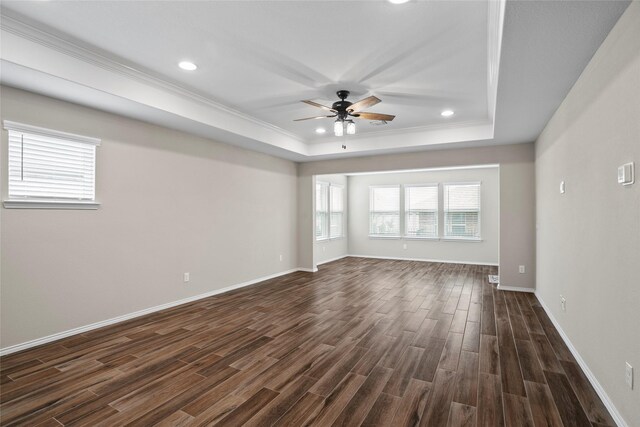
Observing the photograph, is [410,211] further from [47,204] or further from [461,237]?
[47,204]

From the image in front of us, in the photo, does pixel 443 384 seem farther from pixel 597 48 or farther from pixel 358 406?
pixel 597 48

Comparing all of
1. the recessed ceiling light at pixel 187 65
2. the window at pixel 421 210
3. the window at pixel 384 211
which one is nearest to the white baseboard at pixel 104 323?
the recessed ceiling light at pixel 187 65

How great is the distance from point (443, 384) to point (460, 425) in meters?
0.49

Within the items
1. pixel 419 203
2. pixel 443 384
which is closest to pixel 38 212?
pixel 443 384

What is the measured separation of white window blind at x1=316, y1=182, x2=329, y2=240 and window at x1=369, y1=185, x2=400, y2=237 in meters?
1.56

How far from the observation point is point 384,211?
932 centimetres

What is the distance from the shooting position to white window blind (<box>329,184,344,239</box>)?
29.3ft

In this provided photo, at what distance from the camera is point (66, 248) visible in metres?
3.39

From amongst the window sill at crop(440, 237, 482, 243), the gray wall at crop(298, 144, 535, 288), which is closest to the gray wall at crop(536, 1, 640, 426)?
the gray wall at crop(298, 144, 535, 288)

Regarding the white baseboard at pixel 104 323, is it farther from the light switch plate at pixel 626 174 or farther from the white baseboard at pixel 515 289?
the light switch plate at pixel 626 174

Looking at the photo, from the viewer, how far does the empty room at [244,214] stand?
2092mm

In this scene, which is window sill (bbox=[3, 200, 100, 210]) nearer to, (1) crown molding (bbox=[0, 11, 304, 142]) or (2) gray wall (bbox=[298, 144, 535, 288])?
(1) crown molding (bbox=[0, 11, 304, 142])

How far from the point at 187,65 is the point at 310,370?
3.13 meters

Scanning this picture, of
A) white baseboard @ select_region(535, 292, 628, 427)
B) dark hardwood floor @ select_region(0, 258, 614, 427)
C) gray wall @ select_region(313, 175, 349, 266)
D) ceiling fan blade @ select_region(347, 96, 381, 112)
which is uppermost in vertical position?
ceiling fan blade @ select_region(347, 96, 381, 112)
